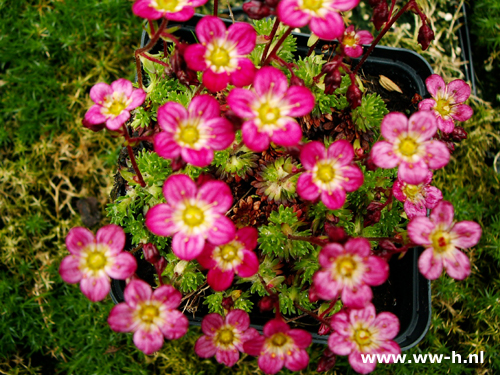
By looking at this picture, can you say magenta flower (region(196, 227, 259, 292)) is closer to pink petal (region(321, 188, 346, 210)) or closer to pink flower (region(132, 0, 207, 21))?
pink petal (region(321, 188, 346, 210))

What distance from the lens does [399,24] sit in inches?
112

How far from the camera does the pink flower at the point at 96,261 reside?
54.4 inches

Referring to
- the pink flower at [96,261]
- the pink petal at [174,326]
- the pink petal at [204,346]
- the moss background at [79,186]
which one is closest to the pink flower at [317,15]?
the pink flower at [96,261]

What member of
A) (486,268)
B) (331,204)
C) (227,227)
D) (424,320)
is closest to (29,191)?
(227,227)

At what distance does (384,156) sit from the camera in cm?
143

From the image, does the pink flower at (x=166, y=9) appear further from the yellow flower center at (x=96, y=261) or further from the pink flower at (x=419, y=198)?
the pink flower at (x=419, y=198)

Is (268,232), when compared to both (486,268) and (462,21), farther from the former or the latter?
(462,21)

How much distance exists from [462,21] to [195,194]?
256cm

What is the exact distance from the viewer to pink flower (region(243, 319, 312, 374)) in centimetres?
141

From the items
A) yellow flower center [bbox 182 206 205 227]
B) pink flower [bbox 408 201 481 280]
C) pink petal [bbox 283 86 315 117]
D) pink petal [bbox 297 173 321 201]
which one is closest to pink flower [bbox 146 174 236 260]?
yellow flower center [bbox 182 206 205 227]

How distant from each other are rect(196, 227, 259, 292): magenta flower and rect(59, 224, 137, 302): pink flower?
0.24 m

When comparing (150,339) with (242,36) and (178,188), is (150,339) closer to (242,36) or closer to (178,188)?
(178,188)

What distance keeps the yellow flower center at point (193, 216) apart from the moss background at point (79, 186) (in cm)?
134

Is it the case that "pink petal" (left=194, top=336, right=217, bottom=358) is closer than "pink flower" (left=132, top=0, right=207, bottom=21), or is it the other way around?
"pink flower" (left=132, top=0, right=207, bottom=21)
